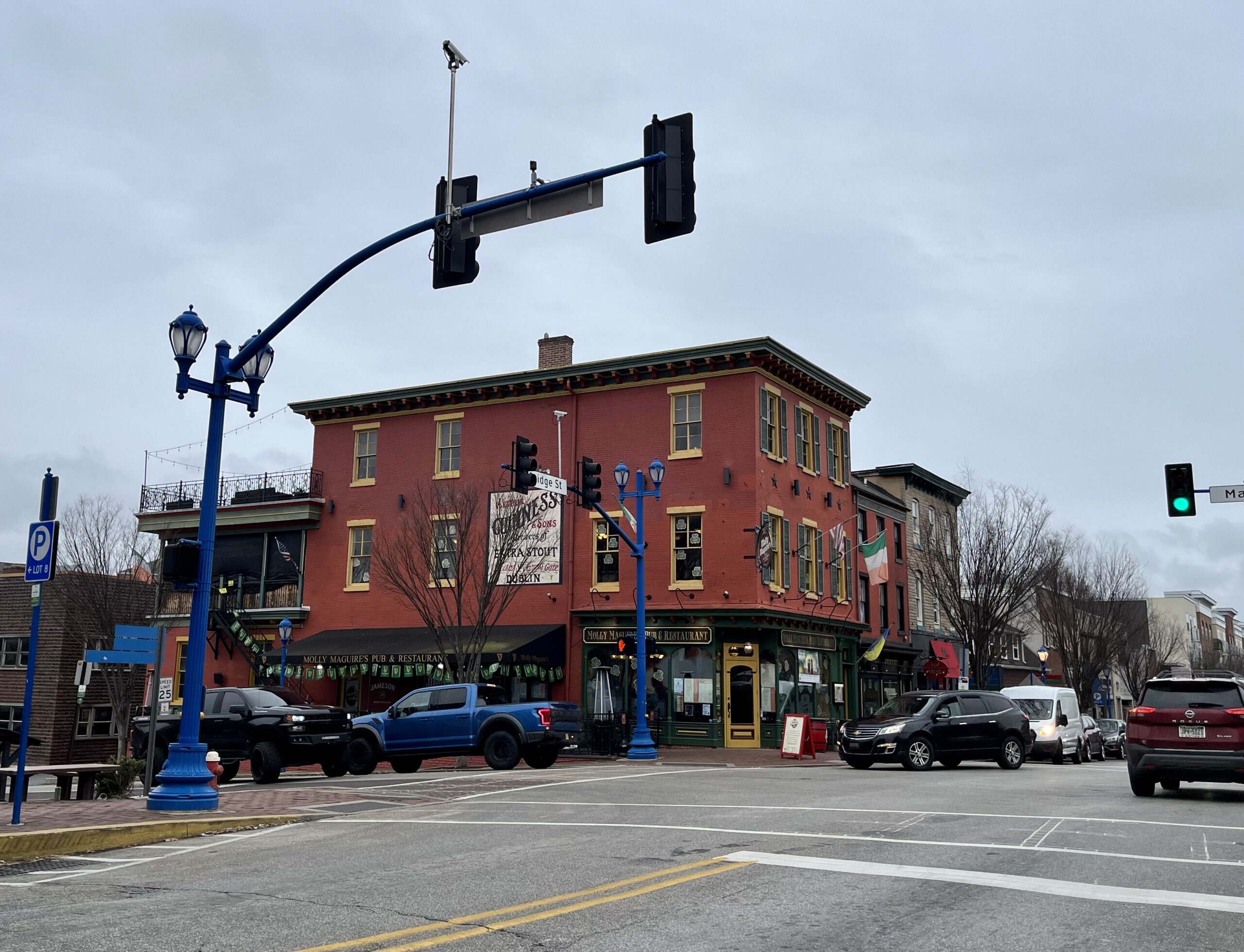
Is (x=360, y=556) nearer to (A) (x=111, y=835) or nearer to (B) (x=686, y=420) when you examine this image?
(B) (x=686, y=420)

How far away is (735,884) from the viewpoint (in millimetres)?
7793

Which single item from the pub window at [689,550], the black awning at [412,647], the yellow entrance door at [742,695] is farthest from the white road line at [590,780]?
the black awning at [412,647]

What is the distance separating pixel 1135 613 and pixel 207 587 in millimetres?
56744

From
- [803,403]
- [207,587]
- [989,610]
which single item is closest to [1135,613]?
[989,610]

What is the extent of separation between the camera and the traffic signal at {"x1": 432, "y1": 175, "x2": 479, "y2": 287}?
1195 cm

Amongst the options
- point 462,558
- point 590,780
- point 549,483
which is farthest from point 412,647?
point 590,780

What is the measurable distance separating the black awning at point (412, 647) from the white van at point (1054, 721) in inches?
514

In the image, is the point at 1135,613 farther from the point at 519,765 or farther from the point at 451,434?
the point at 519,765

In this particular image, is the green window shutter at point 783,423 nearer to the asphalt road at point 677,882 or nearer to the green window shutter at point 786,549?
the green window shutter at point 786,549

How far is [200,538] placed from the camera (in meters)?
12.9

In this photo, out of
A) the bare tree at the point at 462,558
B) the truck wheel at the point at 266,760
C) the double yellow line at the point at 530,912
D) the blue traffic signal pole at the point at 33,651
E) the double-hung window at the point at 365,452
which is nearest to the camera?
the double yellow line at the point at 530,912

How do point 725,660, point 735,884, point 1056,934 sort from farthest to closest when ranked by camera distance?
point 725,660, point 735,884, point 1056,934

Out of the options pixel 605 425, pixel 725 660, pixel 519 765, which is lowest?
pixel 519 765

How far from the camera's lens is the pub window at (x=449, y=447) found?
37.5 meters
